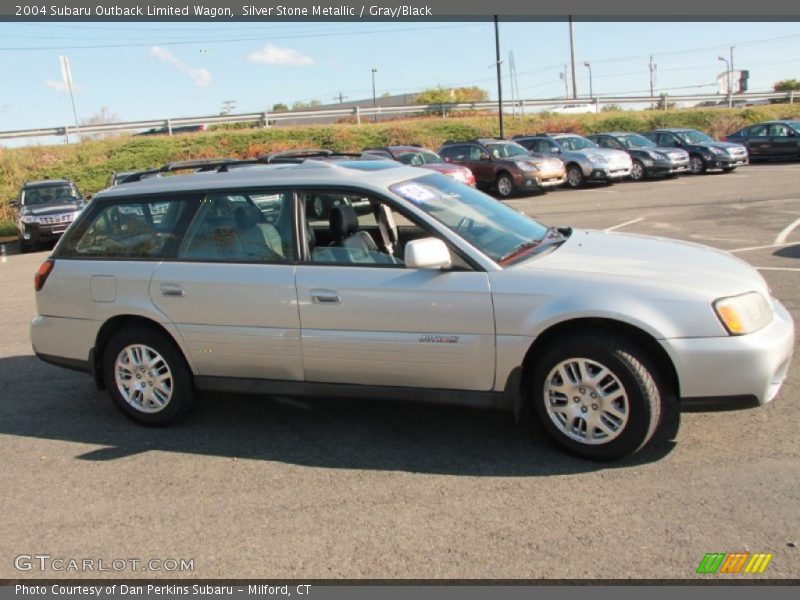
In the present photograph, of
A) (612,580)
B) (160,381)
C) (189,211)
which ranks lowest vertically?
(612,580)

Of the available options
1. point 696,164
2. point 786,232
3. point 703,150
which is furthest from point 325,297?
point 696,164

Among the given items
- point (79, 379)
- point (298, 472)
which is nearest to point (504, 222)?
point (298, 472)

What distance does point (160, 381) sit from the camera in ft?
16.3

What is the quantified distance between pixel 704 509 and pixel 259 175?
11.1 feet

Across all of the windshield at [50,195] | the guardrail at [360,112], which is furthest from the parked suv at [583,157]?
the windshield at [50,195]

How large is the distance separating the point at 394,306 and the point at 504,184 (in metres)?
17.1

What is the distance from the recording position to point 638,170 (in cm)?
2253

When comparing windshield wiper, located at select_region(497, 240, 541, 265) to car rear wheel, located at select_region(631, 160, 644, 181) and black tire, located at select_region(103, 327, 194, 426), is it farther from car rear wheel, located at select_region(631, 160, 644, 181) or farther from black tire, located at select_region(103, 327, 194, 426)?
car rear wheel, located at select_region(631, 160, 644, 181)

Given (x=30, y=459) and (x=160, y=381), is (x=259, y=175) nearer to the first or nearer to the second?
(x=160, y=381)

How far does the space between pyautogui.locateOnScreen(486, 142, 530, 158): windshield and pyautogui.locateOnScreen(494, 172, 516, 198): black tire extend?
79 centimetres

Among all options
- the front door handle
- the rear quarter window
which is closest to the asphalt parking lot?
the front door handle

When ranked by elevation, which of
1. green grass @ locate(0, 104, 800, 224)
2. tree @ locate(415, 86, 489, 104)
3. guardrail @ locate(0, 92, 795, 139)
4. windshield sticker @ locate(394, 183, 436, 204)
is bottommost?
windshield sticker @ locate(394, 183, 436, 204)

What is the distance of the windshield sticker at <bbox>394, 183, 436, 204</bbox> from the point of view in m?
4.53

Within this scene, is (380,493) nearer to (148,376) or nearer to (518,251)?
(518,251)
